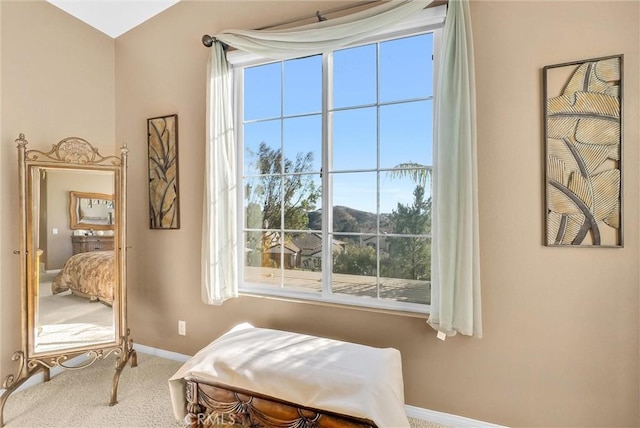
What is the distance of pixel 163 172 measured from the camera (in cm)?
270

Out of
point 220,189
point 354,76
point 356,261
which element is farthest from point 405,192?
point 220,189

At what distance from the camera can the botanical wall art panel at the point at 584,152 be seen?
1.58 meters

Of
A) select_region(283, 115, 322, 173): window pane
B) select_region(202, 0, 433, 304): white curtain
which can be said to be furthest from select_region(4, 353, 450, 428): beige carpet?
select_region(283, 115, 322, 173): window pane

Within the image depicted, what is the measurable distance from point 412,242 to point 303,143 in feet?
3.34

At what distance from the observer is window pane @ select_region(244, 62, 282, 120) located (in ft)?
7.96

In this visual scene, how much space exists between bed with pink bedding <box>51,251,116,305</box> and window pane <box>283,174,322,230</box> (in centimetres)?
129

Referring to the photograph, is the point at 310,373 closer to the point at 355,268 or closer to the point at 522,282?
the point at 355,268

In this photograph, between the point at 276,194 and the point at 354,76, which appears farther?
the point at 276,194

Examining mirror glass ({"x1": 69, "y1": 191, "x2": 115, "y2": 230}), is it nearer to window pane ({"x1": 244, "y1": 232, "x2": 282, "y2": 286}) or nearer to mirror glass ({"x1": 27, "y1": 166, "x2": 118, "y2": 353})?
mirror glass ({"x1": 27, "y1": 166, "x2": 118, "y2": 353})

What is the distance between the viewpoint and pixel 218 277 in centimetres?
235

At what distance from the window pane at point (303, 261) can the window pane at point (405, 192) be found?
0.54 m

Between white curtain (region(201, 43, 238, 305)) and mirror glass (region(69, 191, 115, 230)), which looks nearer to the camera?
mirror glass (region(69, 191, 115, 230))

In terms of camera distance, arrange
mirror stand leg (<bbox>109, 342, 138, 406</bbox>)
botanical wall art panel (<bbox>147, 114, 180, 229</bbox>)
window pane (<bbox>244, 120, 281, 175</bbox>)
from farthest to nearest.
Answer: botanical wall art panel (<bbox>147, 114, 180, 229</bbox>) → window pane (<bbox>244, 120, 281, 175</bbox>) → mirror stand leg (<bbox>109, 342, 138, 406</bbox>)

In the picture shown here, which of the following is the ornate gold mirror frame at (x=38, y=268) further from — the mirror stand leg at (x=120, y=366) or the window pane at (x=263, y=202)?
the window pane at (x=263, y=202)
